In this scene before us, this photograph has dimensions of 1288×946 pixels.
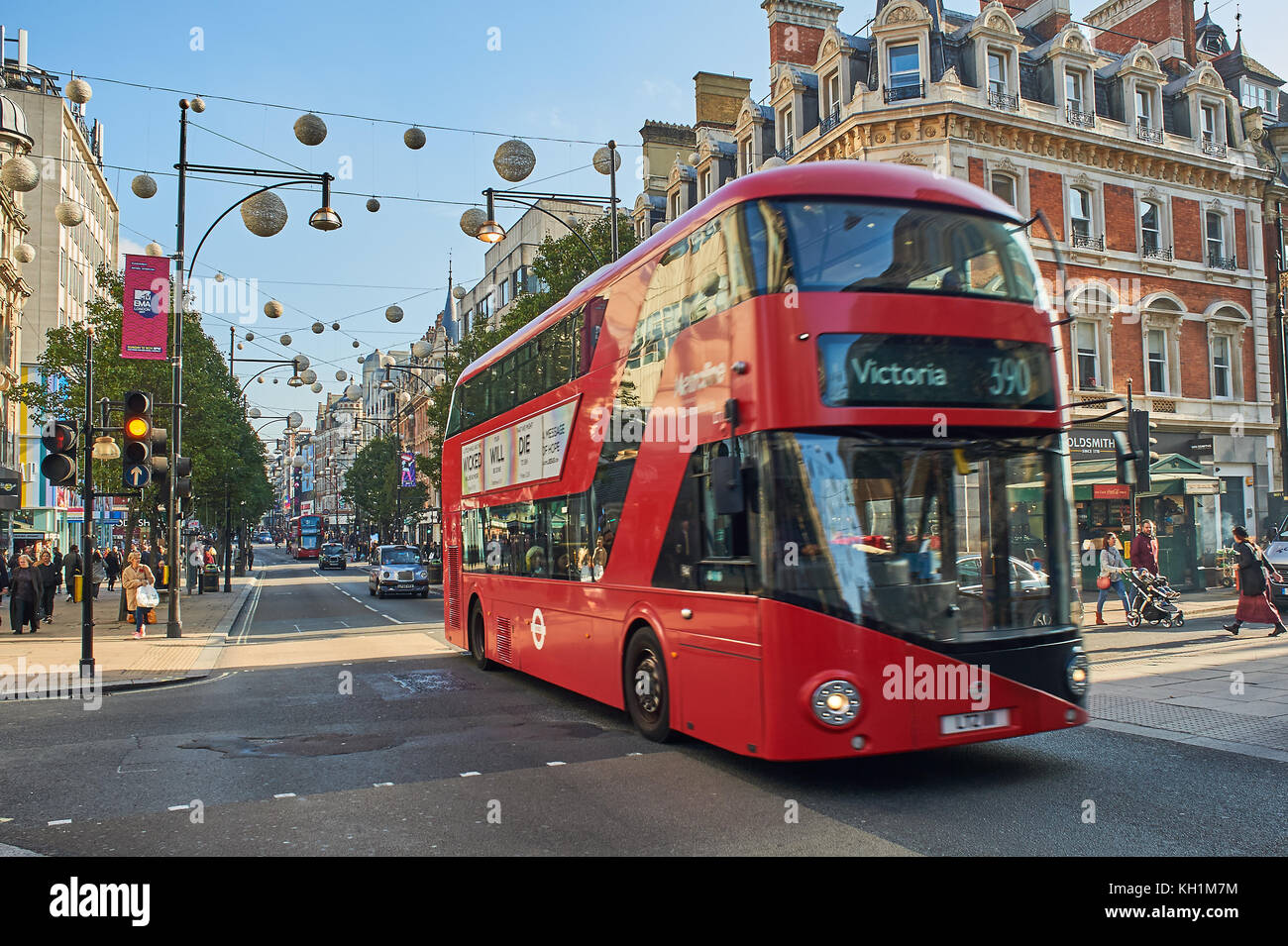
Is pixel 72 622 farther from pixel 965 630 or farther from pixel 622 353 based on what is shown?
pixel 965 630

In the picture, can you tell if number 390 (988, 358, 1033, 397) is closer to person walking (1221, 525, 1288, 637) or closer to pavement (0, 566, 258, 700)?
person walking (1221, 525, 1288, 637)

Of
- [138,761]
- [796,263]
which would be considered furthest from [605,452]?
[138,761]

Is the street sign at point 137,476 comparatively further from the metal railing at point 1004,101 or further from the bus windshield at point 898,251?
the metal railing at point 1004,101

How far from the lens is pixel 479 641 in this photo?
578 inches

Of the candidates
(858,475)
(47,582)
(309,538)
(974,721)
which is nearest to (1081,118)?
(858,475)

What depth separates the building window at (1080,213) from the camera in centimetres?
2914

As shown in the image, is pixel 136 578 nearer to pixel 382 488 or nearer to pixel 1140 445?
pixel 1140 445

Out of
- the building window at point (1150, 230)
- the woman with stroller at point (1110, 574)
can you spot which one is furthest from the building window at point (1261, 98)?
the woman with stroller at point (1110, 574)

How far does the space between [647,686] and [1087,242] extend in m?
25.7

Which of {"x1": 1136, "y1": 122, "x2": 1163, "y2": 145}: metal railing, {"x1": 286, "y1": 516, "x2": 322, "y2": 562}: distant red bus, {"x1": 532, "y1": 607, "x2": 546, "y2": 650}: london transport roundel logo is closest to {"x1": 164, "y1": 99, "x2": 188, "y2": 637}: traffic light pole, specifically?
{"x1": 532, "y1": 607, "x2": 546, "y2": 650}: london transport roundel logo

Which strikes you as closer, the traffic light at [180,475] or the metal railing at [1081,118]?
the traffic light at [180,475]

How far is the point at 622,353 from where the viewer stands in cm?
919
